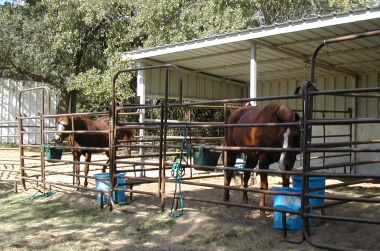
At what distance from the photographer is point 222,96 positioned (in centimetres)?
1356

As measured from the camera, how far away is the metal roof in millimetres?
7418

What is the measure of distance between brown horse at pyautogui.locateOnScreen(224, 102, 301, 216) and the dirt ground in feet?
2.22

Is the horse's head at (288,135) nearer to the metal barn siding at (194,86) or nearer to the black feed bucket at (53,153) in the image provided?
the black feed bucket at (53,153)

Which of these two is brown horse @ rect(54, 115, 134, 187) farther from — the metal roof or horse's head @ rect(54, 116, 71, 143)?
the metal roof

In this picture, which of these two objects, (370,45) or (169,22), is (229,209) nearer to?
(370,45)

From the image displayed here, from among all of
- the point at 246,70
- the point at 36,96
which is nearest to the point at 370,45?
the point at 246,70

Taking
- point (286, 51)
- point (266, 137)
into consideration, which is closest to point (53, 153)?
point (266, 137)

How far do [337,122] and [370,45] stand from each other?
559 cm

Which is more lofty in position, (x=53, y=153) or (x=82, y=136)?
(x=82, y=136)

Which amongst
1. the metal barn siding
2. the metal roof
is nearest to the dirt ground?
the metal roof

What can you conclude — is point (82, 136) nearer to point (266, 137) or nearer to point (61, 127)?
point (61, 127)

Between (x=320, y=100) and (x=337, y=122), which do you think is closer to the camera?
(x=337, y=122)

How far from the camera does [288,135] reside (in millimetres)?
4922

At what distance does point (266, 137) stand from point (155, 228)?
188 cm
